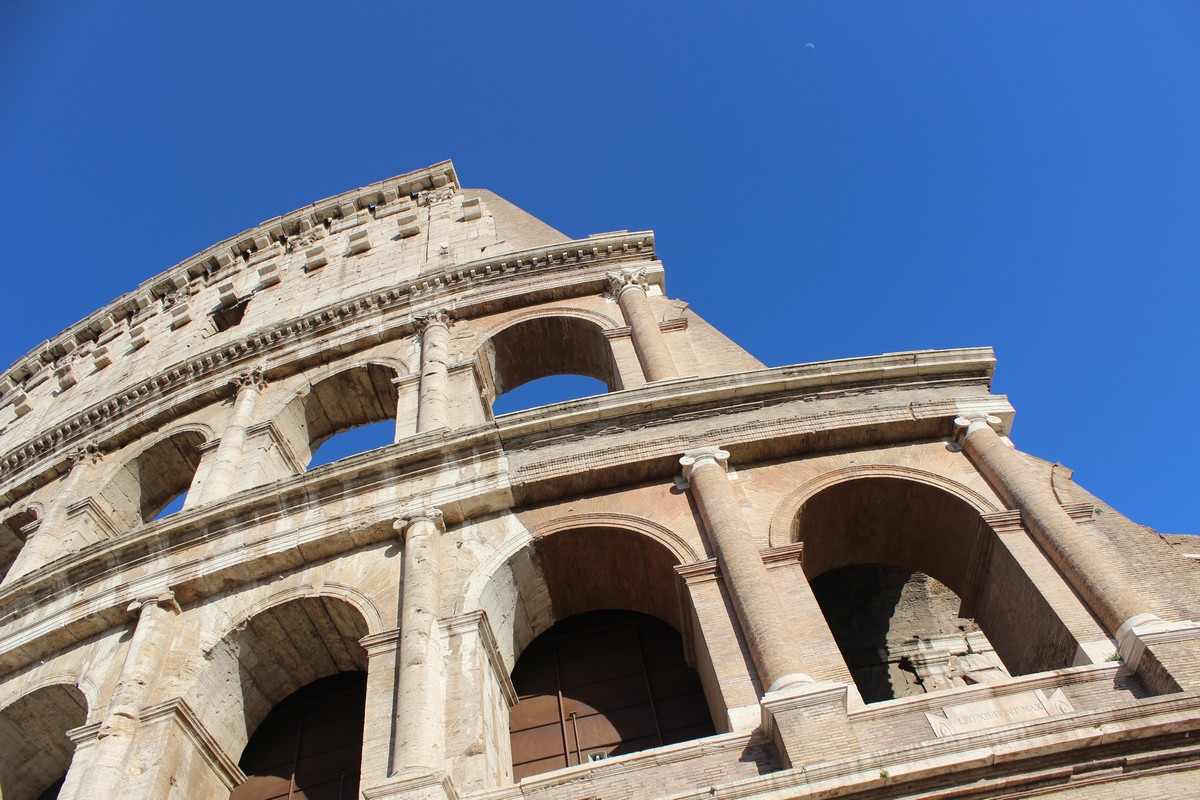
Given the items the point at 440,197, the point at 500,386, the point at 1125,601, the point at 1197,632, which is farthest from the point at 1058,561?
the point at 440,197

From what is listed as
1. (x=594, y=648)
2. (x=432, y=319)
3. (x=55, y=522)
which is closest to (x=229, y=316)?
(x=55, y=522)

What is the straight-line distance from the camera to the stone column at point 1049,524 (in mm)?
8461

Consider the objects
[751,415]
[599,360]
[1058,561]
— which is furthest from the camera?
[599,360]

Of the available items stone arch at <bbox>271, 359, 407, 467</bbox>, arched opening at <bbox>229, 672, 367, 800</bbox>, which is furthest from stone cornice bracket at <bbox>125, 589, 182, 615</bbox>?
stone arch at <bbox>271, 359, 407, 467</bbox>

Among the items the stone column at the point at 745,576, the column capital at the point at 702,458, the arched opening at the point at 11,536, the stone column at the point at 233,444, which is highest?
the arched opening at the point at 11,536

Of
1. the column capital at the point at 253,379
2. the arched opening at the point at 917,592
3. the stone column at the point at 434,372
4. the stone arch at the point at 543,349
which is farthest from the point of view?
the column capital at the point at 253,379

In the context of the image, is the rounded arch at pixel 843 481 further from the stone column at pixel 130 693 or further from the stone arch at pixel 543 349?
the stone column at pixel 130 693

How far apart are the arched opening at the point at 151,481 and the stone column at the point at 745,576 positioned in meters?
9.27

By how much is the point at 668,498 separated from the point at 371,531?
343 centimetres

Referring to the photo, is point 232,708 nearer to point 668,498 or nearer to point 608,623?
point 608,623

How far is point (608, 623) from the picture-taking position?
1131 cm

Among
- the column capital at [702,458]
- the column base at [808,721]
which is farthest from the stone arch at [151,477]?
the column base at [808,721]

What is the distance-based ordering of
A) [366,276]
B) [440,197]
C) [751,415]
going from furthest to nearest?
[440,197] < [366,276] < [751,415]

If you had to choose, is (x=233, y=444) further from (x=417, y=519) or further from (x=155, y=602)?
(x=417, y=519)
